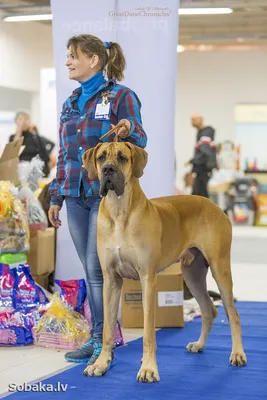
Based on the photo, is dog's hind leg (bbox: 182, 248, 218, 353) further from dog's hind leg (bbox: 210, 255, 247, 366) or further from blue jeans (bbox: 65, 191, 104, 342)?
blue jeans (bbox: 65, 191, 104, 342)

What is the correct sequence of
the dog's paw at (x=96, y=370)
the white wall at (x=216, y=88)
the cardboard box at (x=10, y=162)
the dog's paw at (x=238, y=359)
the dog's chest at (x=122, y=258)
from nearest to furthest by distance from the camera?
the dog's chest at (x=122, y=258) < the dog's paw at (x=96, y=370) < the dog's paw at (x=238, y=359) < the cardboard box at (x=10, y=162) < the white wall at (x=216, y=88)

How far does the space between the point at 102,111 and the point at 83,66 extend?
0.25 meters

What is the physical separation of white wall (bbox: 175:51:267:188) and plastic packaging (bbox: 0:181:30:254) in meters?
13.4

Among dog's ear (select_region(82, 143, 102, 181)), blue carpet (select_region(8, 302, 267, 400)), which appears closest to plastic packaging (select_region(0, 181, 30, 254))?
blue carpet (select_region(8, 302, 267, 400))

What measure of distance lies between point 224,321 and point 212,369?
1378mm

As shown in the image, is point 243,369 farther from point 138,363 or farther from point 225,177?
point 225,177

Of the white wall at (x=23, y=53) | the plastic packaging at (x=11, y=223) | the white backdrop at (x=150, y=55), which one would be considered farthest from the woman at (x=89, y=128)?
the white wall at (x=23, y=53)

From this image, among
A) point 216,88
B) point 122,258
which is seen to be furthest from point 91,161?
point 216,88

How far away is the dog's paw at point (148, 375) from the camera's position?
3.51m

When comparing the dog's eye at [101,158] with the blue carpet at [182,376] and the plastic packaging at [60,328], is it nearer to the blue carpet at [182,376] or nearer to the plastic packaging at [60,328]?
the blue carpet at [182,376]

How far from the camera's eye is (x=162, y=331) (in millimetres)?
4859

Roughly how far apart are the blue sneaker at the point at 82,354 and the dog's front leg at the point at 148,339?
1.58 ft

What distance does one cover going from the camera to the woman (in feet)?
12.3

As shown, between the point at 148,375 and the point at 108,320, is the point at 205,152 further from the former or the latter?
the point at 148,375
